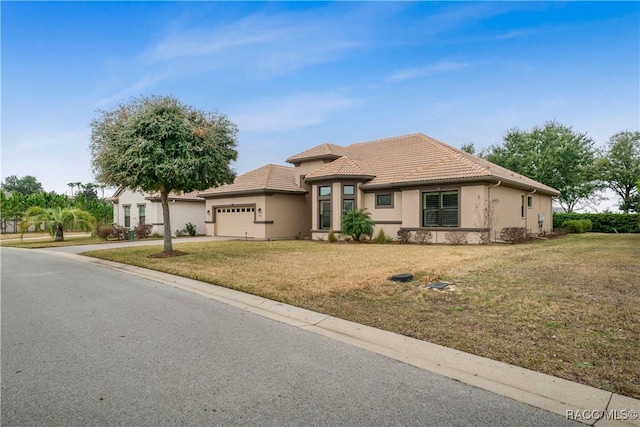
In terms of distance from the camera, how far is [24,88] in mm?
14094

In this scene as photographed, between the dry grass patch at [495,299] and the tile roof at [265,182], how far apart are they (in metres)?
11.1

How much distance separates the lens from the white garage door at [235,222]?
23078 mm

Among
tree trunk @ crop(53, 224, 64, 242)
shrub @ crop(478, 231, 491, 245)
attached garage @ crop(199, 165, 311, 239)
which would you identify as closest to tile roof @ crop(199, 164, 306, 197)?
attached garage @ crop(199, 165, 311, 239)

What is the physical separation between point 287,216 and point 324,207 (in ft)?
11.0

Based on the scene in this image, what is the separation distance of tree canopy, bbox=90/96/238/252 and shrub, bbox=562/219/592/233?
26.9 m

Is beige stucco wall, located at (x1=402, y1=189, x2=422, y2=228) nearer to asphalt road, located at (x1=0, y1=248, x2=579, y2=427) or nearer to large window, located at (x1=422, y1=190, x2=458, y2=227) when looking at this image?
large window, located at (x1=422, y1=190, x2=458, y2=227)

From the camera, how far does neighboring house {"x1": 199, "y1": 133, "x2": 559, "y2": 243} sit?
655 inches

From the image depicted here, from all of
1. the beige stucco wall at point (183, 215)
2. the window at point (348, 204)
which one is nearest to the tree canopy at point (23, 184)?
the beige stucco wall at point (183, 215)

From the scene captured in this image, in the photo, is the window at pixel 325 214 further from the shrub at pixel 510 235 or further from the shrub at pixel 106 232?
the shrub at pixel 106 232

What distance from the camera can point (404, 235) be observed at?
59.4 ft

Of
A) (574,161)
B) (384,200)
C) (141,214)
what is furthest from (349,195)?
(574,161)

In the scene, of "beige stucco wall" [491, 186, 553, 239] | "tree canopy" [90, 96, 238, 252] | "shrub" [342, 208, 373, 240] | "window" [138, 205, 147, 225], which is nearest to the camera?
"tree canopy" [90, 96, 238, 252]

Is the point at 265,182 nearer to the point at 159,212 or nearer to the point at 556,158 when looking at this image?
the point at 159,212

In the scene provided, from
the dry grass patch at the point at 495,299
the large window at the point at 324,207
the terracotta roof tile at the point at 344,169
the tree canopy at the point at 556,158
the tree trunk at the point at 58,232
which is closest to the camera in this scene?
the dry grass patch at the point at 495,299
